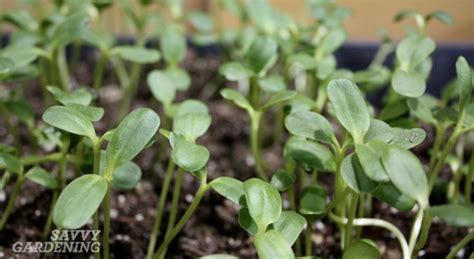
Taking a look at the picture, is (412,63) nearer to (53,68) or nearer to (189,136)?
(189,136)

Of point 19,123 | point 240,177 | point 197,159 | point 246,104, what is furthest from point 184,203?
point 19,123

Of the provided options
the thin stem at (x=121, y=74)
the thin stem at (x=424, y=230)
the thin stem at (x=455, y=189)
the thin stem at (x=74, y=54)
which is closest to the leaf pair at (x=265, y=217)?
the thin stem at (x=424, y=230)

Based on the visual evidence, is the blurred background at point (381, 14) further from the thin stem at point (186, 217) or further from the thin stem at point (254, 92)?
the thin stem at point (186, 217)

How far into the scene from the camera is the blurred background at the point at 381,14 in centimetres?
173

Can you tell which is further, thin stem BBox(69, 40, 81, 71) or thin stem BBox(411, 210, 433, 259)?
thin stem BBox(69, 40, 81, 71)

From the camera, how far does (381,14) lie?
179cm

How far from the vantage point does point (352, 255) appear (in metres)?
0.75

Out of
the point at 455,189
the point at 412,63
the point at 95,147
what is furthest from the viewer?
the point at 455,189

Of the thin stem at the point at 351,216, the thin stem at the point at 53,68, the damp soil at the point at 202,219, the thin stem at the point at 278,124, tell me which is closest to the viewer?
the thin stem at the point at 351,216

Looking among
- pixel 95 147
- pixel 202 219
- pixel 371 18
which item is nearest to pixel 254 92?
pixel 202 219

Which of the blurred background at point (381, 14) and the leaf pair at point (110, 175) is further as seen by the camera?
the blurred background at point (381, 14)

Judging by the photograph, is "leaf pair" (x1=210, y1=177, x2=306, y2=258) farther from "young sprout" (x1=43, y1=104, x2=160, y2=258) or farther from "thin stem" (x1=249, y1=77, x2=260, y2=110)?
"thin stem" (x1=249, y1=77, x2=260, y2=110)

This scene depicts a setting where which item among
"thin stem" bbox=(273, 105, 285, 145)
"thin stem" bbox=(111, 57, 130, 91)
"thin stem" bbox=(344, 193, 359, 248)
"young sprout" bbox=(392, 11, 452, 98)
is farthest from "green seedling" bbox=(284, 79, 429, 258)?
"thin stem" bbox=(111, 57, 130, 91)

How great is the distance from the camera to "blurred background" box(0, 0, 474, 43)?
1.73 meters
